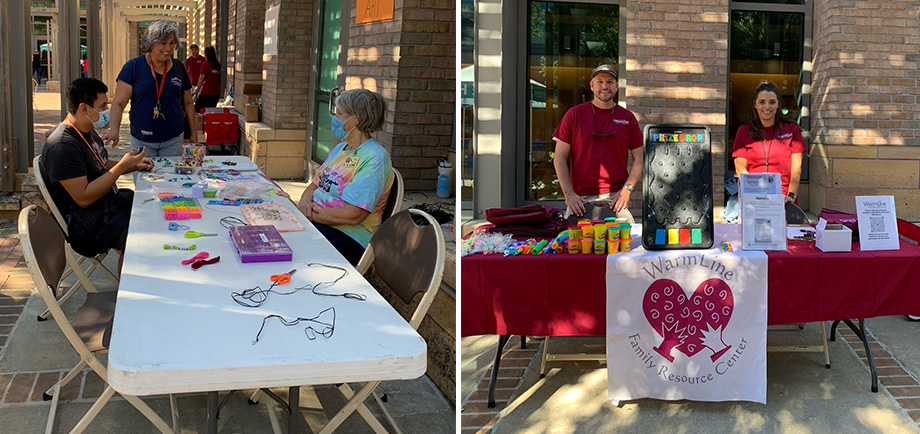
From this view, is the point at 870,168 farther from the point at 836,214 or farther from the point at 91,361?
the point at 91,361

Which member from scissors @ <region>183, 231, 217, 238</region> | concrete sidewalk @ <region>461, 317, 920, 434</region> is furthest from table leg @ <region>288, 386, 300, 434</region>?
concrete sidewalk @ <region>461, 317, 920, 434</region>

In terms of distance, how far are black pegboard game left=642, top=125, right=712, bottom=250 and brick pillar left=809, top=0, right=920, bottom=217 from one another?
562 cm

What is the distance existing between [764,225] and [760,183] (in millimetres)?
264

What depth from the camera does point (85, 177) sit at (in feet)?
14.7

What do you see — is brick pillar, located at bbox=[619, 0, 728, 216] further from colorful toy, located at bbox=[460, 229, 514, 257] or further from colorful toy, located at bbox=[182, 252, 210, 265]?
colorful toy, located at bbox=[182, 252, 210, 265]

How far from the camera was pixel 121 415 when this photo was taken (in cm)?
364

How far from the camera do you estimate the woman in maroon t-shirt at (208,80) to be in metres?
13.9

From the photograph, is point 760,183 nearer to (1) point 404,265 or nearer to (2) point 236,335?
(1) point 404,265

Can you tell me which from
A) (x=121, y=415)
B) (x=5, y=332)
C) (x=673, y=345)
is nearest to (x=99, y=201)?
(x=5, y=332)

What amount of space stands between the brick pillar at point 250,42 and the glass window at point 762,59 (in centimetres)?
651

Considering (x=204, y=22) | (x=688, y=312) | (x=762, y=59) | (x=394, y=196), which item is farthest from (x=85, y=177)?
(x=204, y=22)

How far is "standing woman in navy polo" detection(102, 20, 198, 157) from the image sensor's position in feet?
20.0

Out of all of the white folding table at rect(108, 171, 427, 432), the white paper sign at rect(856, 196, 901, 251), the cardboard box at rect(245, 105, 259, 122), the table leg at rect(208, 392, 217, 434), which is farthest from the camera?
the cardboard box at rect(245, 105, 259, 122)

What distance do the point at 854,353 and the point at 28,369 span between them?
14.2ft
